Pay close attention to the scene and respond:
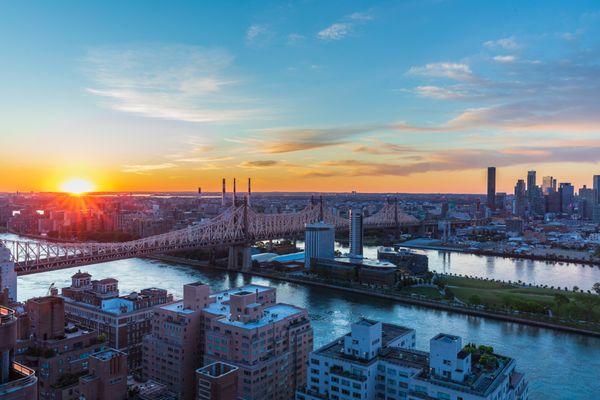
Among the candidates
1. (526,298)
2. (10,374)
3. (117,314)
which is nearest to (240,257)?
(526,298)

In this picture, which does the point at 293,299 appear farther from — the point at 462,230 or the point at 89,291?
the point at 462,230

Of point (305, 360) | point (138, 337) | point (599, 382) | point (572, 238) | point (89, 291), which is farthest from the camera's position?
point (572, 238)

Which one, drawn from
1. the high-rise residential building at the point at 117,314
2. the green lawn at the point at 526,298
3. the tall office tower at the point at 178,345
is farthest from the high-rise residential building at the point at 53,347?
the green lawn at the point at 526,298

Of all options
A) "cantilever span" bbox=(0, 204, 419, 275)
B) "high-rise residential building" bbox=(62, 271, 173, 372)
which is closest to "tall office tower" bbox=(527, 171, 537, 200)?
"cantilever span" bbox=(0, 204, 419, 275)

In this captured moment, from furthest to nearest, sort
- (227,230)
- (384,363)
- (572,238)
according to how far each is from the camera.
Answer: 1. (572,238)
2. (227,230)
3. (384,363)

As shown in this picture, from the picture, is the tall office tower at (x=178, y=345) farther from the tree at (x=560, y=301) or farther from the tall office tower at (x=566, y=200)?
the tall office tower at (x=566, y=200)

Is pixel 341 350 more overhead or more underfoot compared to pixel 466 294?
more overhead

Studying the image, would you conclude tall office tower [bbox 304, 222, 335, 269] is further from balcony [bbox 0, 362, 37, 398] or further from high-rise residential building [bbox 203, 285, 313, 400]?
balcony [bbox 0, 362, 37, 398]

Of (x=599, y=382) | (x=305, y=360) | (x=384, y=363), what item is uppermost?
(x=384, y=363)

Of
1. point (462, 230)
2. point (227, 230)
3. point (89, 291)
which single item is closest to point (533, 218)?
point (462, 230)
